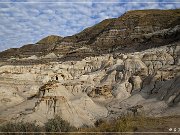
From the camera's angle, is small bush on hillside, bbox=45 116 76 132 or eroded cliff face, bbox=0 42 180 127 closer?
small bush on hillside, bbox=45 116 76 132

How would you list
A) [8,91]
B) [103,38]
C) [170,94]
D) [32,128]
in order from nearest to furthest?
[32,128] → [170,94] → [8,91] → [103,38]

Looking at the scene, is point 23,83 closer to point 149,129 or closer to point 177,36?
point 177,36

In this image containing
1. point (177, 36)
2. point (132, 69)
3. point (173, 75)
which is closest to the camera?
A: point (173, 75)

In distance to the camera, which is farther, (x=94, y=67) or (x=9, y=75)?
(x=94, y=67)

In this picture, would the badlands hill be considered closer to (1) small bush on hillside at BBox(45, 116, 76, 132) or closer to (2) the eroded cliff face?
(2) the eroded cliff face

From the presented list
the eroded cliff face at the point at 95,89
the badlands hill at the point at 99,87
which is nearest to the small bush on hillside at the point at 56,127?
the eroded cliff face at the point at 95,89

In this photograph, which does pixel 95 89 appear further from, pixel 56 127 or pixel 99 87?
pixel 56 127

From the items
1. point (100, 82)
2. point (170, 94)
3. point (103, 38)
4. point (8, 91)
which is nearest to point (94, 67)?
point (100, 82)

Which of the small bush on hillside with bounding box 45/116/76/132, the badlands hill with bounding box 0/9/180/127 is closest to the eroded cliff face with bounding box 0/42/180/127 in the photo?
the badlands hill with bounding box 0/9/180/127

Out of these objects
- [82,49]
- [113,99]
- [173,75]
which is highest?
[82,49]
